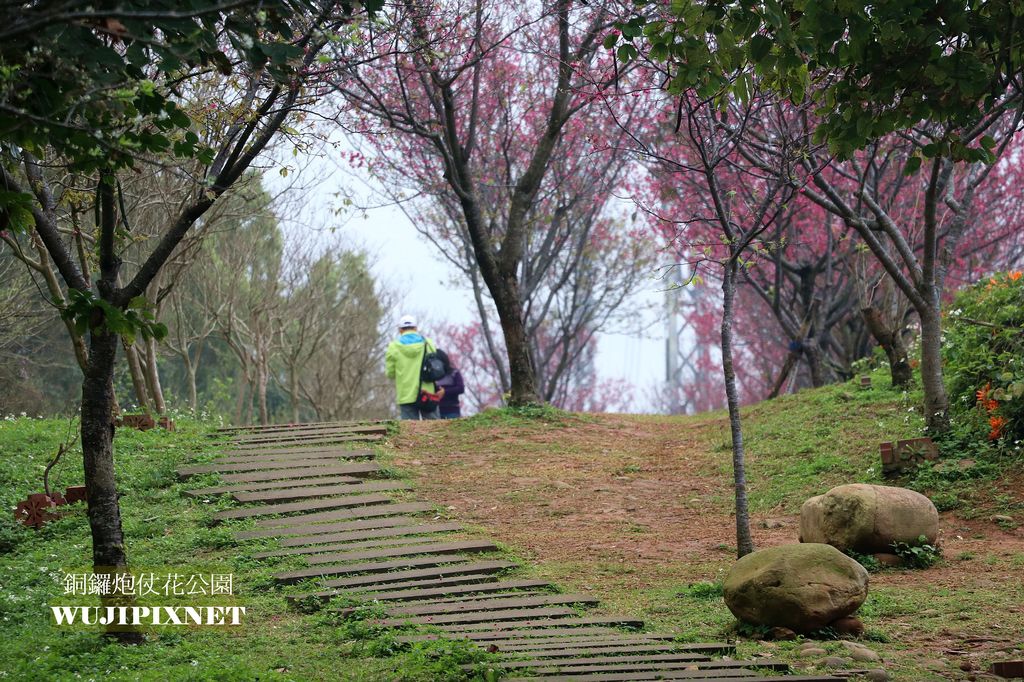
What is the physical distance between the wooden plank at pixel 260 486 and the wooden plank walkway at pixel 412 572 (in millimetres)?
12

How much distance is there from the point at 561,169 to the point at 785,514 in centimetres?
1104

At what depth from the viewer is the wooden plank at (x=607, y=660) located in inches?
206

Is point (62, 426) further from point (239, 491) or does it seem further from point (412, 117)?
point (412, 117)

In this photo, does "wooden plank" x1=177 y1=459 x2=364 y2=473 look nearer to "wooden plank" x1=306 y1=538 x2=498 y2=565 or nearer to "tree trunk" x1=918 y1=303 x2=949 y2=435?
"wooden plank" x1=306 y1=538 x2=498 y2=565

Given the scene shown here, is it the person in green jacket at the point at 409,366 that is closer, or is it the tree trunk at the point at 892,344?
the tree trunk at the point at 892,344

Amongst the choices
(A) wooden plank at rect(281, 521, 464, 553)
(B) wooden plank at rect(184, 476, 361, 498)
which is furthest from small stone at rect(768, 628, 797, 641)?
(B) wooden plank at rect(184, 476, 361, 498)

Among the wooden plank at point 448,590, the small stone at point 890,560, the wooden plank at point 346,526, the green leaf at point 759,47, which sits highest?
the green leaf at point 759,47

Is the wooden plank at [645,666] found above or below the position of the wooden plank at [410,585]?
below

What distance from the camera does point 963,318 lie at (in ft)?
37.3

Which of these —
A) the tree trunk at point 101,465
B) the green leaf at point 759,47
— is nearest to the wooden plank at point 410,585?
the tree trunk at point 101,465

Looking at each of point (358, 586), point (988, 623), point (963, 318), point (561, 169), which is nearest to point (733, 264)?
point (988, 623)

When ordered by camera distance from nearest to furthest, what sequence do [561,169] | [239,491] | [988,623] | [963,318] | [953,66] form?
[953,66]
[988,623]
[239,491]
[963,318]
[561,169]

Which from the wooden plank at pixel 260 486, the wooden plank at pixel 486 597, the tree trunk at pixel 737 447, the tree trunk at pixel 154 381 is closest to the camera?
the wooden plank at pixel 486 597

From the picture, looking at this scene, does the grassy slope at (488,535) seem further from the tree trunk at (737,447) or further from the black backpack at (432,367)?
the black backpack at (432,367)
